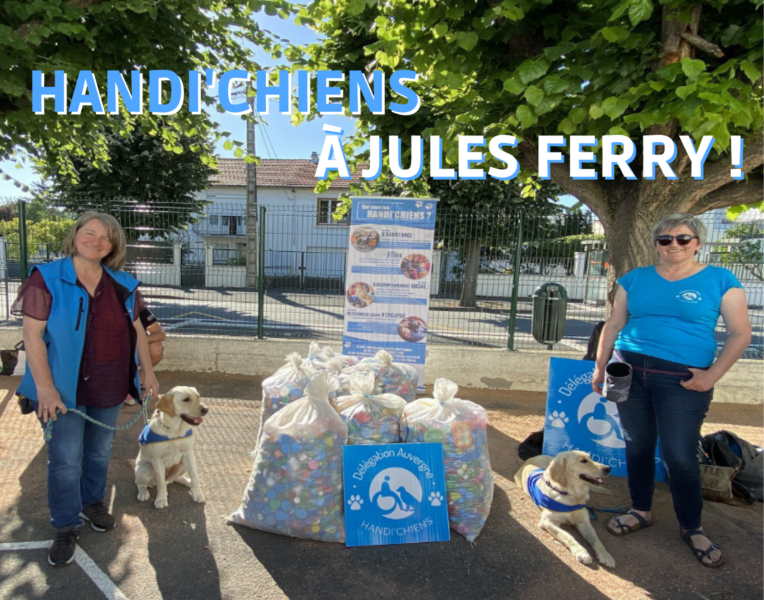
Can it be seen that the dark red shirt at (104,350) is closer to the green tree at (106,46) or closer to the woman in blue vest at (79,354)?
the woman in blue vest at (79,354)

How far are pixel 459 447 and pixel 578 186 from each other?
9.04 ft

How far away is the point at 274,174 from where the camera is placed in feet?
92.6

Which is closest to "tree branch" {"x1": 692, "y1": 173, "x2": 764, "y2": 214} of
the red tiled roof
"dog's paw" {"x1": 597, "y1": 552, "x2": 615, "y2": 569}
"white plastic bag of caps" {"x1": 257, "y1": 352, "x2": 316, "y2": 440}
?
"dog's paw" {"x1": 597, "y1": 552, "x2": 615, "y2": 569}

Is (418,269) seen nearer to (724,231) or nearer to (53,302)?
(53,302)

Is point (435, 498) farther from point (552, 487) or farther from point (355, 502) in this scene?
point (552, 487)

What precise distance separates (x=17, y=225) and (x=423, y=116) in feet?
19.6

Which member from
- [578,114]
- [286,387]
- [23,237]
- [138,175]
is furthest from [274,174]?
[578,114]

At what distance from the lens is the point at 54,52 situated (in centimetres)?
535

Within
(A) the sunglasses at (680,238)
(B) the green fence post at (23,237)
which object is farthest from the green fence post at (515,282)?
(B) the green fence post at (23,237)

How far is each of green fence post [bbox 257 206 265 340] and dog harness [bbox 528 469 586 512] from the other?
4.70m

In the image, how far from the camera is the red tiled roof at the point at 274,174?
27.1 m

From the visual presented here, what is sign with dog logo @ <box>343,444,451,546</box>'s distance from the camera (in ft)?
9.75

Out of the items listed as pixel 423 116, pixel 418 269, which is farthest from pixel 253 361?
pixel 423 116

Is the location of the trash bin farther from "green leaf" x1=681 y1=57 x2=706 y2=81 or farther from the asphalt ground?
"green leaf" x1=681 y1=57 x2=706 y2=81
